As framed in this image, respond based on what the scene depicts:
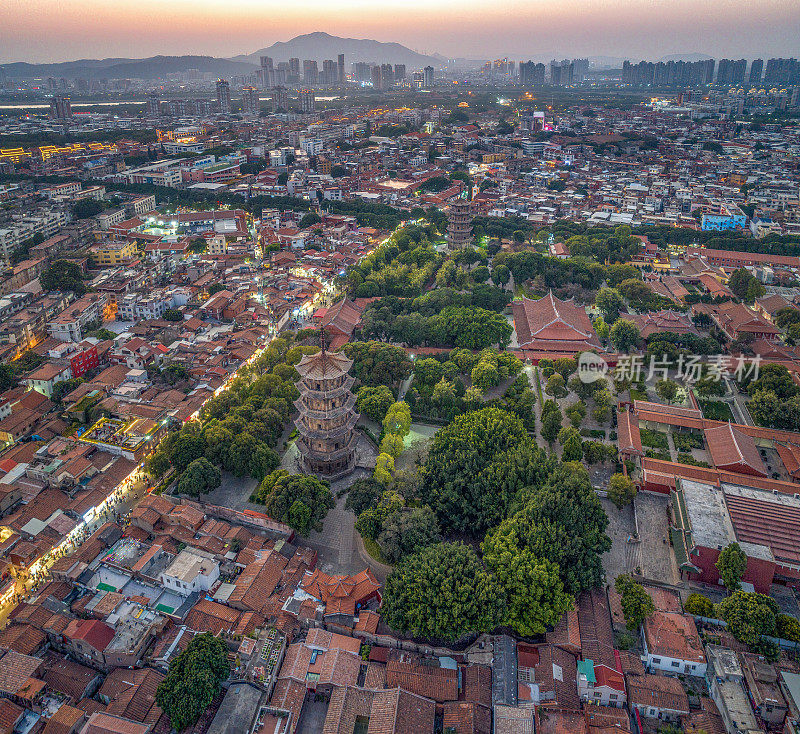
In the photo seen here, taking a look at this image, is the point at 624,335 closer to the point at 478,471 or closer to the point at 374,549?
the point at 478,471

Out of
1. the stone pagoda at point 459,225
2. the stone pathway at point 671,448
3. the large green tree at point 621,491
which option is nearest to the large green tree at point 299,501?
the large green tree at point 621,491

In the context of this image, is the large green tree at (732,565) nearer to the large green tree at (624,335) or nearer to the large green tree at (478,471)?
the large green tree at (478,471)

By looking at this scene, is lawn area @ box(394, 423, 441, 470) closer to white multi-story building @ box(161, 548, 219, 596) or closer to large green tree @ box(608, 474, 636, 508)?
large green tree @ box(608, 474, 636, 508)

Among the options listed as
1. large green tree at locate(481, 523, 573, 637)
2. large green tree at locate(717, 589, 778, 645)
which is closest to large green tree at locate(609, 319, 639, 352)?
large green tree at locate(717, 589, 778, 645)

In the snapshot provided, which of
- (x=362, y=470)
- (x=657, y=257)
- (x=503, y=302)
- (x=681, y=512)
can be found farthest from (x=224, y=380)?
(x=657, y=257)

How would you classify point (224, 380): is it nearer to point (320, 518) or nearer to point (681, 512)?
point (320, 518)

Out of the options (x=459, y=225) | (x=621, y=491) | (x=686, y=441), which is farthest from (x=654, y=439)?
(x=459, y=225)
